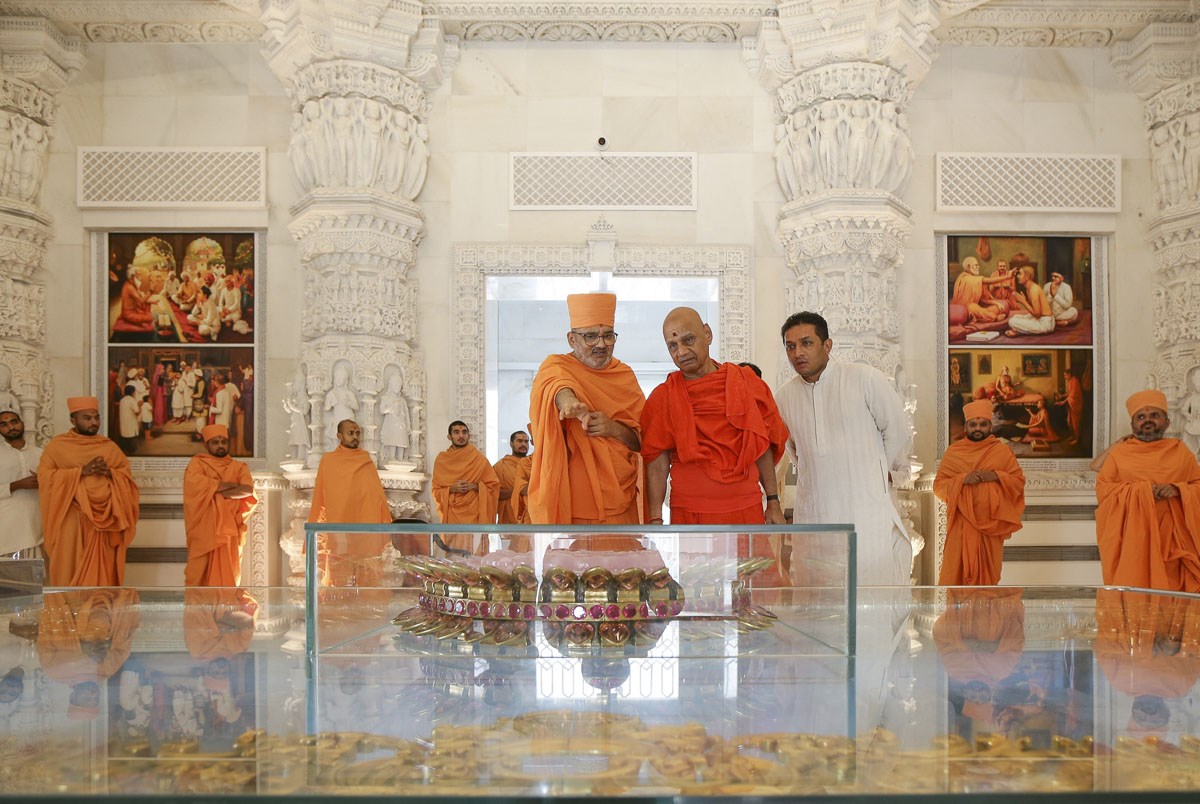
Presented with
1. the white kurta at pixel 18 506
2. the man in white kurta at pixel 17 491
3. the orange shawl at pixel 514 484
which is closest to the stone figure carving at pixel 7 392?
the man in white kurta at pixel 17 491

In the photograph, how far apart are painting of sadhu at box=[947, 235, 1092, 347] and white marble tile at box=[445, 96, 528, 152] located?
380cm

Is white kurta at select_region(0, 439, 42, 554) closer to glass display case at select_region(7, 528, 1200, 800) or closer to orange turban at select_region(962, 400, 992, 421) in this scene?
glass display case at select_region(7, 528, 1200, 800)

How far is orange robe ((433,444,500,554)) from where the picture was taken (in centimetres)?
834

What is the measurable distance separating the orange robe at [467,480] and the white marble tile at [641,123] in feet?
9.46

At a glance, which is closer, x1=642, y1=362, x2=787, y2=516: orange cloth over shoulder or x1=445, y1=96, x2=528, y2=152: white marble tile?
x1=642, y1=362, x2=787, y2=516: orange cloth over shoulder

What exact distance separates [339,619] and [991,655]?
46.0 inches

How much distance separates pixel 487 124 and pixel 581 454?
543cm

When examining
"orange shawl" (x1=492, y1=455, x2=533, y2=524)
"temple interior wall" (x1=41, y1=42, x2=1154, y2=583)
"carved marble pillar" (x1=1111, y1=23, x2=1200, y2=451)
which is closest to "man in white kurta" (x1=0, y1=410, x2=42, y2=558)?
"temple interior wall" (x1=41, y1=42, x2=1154, y2=583)

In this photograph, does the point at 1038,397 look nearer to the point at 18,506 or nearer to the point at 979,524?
the point at 979,524

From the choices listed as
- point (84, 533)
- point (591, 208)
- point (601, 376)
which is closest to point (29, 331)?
point (84, 533)

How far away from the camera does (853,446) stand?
4301mm

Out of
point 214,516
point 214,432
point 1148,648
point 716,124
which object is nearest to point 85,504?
point 214,516

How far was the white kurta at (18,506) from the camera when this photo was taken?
7.86 m

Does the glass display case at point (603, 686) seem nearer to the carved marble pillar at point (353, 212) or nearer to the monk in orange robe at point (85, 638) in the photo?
the monk in orange robe at point (85, 638)
